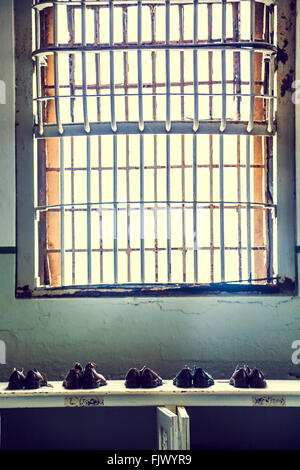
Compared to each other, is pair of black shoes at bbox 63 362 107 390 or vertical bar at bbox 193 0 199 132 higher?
vertical bar at bbox 193 0 199 132

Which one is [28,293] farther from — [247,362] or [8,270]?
[247,362]

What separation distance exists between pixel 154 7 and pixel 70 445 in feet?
8.53

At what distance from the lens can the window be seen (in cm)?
359

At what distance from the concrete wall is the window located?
126 mm

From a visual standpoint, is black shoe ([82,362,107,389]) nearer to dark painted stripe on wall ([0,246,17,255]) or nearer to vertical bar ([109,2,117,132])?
dark painted stripe on wall ([0,246,17,255])

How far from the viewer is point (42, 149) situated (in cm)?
375

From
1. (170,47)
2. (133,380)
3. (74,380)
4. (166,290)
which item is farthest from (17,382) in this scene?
(170,47)

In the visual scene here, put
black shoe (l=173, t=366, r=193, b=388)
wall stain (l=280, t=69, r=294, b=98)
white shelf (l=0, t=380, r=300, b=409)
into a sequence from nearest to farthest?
white shelf (l=0, t=380, r=300, b=409) < black shoe (l=173, t=366, r=193, b=388) < wall stain (l=280, t=69, r=294, b=98)

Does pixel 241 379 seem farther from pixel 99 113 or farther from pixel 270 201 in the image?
pixel 99 113

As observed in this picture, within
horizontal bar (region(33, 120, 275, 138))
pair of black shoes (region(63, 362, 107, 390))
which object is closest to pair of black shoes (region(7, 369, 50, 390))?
pair of black shoes (region(63, 362, 107, 390))

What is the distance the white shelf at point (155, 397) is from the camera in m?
3.04

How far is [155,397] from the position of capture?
3.07 metres

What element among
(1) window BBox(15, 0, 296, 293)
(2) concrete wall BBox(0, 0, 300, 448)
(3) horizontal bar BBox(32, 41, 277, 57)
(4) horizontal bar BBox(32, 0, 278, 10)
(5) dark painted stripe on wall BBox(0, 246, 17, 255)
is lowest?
(2) concrete wall BBox(0, 0, 300, 448)

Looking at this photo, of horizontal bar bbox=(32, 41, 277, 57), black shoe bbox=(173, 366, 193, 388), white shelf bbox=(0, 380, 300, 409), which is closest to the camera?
white shelf bbox=(0, 380, 300, 409)
